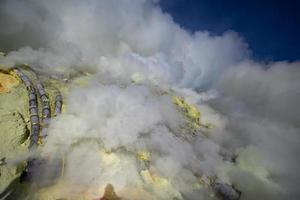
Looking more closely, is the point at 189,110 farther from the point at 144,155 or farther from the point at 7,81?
the point at 7,81

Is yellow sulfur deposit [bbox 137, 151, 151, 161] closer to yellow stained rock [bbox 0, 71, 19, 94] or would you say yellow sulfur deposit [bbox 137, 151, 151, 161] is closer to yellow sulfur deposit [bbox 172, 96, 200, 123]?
yellow sulfur deposit [bbox 172, 96, 200, 123]

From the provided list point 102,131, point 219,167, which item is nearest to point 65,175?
point 102,131

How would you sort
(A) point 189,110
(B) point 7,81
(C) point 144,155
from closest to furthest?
(C) point 144,155, (B) point 7,81, (A) point 189,110

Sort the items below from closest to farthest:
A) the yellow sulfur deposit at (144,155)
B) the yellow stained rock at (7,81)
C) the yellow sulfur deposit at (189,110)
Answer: the yellow sulfur deposit at (144,155)
the yellow stained rock at (7,81)
the yellow sulfur deposit at (189,110)

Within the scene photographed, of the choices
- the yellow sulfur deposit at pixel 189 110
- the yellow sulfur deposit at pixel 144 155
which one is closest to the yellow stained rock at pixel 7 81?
the yellow sulfur deposit at pixel 144 155

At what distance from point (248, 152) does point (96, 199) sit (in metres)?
15.1

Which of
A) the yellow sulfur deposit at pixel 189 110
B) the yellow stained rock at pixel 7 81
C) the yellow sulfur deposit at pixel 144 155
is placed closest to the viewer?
the yellow sulfur deposit at pixel 144 155

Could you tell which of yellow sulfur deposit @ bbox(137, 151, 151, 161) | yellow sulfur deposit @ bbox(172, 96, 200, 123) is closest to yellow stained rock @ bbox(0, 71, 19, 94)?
yellow sulfur deposit @ bbox(137, 151, 151, 161)

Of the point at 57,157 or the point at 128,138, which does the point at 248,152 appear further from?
the point at 57,157

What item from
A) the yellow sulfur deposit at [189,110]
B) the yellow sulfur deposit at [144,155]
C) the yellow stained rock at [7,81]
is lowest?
the yellow stained rock at [7,81]

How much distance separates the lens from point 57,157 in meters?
14.6

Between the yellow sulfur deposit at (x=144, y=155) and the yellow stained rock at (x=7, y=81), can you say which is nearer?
the yellow sulfur deposit at (x=144, y=155)

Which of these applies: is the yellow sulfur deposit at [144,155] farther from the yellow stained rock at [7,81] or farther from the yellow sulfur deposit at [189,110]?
the yellow stained rock at [7,81]

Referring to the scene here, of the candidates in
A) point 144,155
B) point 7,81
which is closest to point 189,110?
point 144,155
